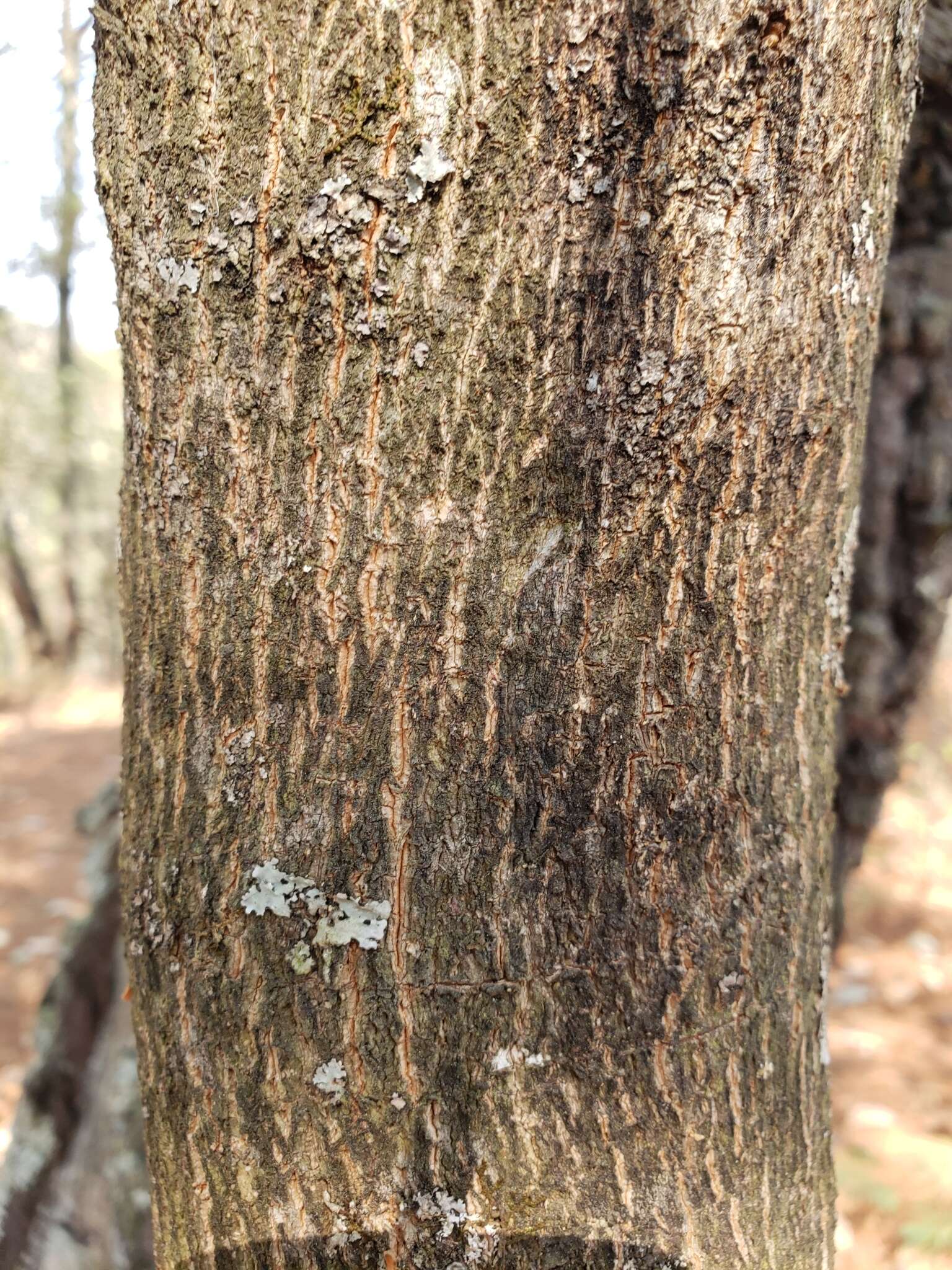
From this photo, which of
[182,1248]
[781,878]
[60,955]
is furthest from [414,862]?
[60,955]

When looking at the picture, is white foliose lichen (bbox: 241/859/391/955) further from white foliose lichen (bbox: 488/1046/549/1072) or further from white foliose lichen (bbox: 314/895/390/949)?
white foliose lichen (bbox: 488/1046/549/1072)

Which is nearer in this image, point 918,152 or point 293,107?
point 293,107

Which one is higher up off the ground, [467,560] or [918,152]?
[918,152]

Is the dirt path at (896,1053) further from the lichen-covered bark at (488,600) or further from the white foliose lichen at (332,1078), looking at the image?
the white foliose lichen at (332,1078)

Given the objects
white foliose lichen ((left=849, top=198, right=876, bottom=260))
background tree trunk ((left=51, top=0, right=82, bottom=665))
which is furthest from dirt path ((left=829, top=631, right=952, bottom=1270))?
background tree trunk ((left=51, top=0, right=82, bottom=665))

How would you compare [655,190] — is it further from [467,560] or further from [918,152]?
[918,152]

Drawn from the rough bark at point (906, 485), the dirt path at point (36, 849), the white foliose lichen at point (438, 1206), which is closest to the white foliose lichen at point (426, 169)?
the white foliose lichen at point (438, 1206)
